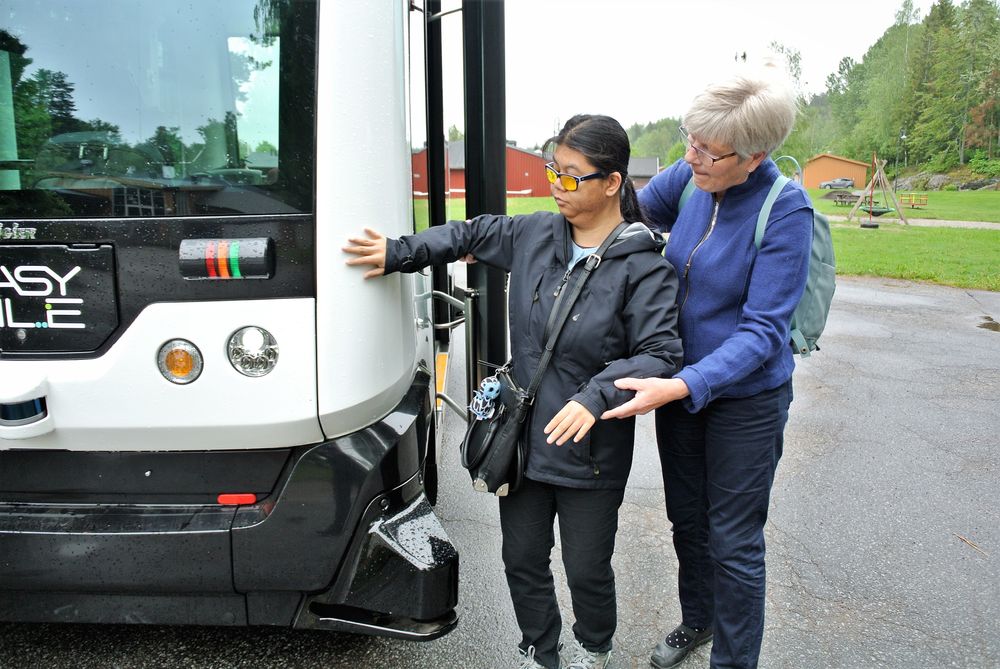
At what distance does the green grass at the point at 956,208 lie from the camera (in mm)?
27266

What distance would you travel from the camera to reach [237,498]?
6.95ft

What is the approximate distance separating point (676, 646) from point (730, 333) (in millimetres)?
1211

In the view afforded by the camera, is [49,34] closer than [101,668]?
Yes

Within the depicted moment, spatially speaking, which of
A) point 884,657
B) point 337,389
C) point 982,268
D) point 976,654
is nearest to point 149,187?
point 337,389

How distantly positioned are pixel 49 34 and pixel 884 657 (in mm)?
3277

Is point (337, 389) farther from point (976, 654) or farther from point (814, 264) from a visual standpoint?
point (976, 654)

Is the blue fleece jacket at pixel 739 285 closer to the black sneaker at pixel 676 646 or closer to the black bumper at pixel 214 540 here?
the black bumper at pixel 214 540

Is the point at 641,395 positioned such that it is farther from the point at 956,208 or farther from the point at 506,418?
the point at 956,208

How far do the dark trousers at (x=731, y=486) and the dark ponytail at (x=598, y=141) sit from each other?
0.76m

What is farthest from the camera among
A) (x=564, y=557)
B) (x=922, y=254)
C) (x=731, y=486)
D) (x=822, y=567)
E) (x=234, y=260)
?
(x=922, y=254)

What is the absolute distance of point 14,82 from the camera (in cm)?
197

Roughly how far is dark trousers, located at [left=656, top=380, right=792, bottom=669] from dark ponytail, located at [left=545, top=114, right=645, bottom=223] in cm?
76

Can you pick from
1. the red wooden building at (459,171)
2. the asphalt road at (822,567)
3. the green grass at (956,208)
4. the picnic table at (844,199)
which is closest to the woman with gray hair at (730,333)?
the red wooden building at (459,171)

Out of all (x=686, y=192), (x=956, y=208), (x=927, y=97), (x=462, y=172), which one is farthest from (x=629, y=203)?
(x=927, y=97)
